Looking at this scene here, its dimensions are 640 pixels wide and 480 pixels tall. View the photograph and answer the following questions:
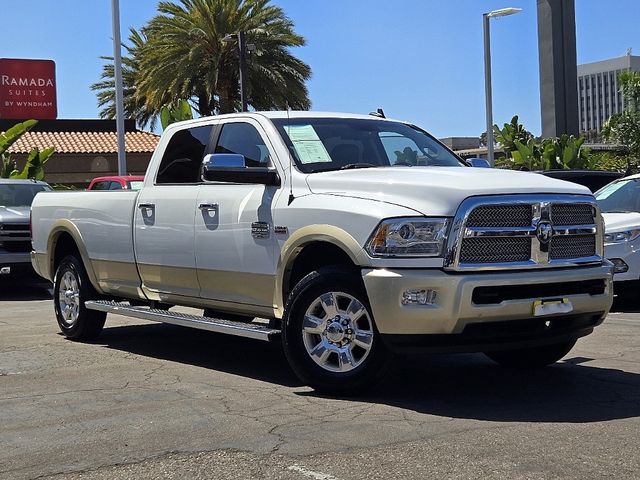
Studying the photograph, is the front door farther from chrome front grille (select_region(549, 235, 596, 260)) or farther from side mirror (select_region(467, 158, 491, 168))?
chrome front grille (select_region(549, 235, 596, 260))

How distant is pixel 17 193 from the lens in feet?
55.4

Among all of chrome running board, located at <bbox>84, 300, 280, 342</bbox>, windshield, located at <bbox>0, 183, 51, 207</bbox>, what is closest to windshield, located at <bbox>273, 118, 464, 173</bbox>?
chrome running board, located at <bbox>84, 300, 280, 342</bbox>

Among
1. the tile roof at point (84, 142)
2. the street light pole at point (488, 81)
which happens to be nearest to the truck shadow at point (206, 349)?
the street light pole at point (488, 81)

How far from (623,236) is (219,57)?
88.7ft

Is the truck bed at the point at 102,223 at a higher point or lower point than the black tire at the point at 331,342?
higher

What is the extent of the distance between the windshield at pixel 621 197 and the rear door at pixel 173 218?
6246mm

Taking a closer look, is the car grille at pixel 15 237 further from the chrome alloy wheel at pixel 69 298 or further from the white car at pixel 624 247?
the white car at pixel 624 247

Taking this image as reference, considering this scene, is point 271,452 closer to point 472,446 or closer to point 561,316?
point 472,446

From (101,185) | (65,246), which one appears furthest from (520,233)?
(101,185)

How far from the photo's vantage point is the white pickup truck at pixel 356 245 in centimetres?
621

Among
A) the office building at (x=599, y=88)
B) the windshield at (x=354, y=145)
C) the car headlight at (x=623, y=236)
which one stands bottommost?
the car headlight at (x=623, y=236)

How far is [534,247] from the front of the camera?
6.42m

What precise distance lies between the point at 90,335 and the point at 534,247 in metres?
5.06

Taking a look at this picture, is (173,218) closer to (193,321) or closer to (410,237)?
Answer: (193,321)
